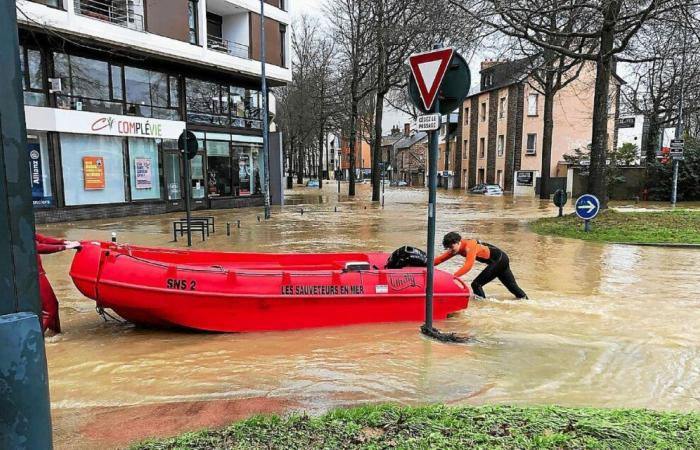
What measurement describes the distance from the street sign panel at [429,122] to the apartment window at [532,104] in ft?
129

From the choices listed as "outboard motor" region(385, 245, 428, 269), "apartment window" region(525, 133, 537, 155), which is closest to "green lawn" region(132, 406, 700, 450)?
"outboard motor" region(385, 245, 428, 269)

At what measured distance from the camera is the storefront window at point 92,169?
1759 cm

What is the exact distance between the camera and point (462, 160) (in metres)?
53.3

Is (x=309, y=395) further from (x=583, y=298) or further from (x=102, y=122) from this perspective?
(x=102, y=122)

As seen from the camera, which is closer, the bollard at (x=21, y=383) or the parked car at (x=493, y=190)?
the bollard at (x=21, y=383)

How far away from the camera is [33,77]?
16359 mm

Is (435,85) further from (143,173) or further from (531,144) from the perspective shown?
(531,144)

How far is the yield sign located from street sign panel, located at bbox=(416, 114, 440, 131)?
102 mm

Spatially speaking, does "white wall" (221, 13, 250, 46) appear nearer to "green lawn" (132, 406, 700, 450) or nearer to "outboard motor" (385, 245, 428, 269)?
"outboard motor" (385, 245, 428, 269)

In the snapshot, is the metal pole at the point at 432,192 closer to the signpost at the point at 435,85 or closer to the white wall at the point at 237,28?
the signpost at the point at 435,85

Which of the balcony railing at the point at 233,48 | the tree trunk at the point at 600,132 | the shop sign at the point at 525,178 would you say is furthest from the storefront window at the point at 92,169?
the shop sign at the point at 525,178

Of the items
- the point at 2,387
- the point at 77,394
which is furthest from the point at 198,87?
the point at 2,387

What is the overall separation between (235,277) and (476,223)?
14.2m

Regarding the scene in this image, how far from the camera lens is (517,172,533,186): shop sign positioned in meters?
40.2
